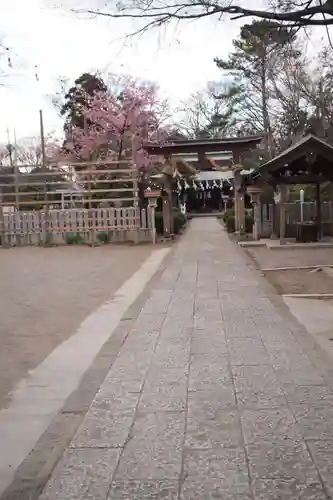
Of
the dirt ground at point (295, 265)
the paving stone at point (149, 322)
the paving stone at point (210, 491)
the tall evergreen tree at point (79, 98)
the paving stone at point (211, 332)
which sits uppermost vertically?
the tall evergreen tree at point (79, 98)

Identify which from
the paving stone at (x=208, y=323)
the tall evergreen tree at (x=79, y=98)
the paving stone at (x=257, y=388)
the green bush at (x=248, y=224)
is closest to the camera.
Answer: the paving stone at (x=257, y=388)

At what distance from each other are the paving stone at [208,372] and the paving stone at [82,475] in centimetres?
147

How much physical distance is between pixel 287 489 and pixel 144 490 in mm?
736

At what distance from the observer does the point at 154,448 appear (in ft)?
11.7

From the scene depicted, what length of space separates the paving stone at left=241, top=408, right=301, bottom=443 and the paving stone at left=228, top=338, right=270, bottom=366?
1.36 metres

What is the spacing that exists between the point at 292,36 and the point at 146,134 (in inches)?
811

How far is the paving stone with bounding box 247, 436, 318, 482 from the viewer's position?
3.15m

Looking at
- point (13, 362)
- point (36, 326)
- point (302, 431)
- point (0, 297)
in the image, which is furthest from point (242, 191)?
point (302, 431)

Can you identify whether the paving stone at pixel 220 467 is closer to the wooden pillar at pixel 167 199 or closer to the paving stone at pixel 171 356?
the paving stone at pixel 171 356

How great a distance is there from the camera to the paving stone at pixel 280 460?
3146 millimetres

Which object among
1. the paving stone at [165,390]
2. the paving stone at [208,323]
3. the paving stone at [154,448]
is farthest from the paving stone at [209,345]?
the paving stone at [154,448]

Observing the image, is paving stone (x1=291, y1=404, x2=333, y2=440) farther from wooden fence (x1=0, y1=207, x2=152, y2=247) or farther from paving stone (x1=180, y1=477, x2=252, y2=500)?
wooden fence (x1=0, y1=207, x2=152, y2=247)

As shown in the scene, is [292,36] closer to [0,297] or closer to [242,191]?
[0,297]

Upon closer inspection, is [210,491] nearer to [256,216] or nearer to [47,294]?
[47,294]
